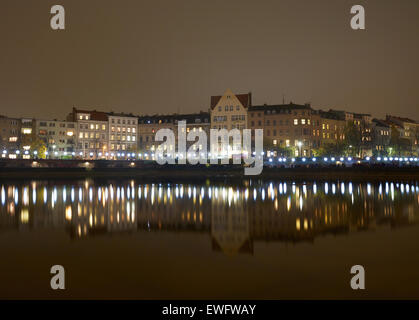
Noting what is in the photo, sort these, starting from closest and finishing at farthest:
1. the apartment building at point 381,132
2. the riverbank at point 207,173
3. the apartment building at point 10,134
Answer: the riverbank at point 207,173 < the apartment building at point 10,134 < the apartment building at point 381,132

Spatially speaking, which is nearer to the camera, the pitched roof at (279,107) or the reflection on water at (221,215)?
the reflection on water at (221,215)

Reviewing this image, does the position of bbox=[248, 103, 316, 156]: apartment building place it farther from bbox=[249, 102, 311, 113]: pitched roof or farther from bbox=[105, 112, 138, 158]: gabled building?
bbox=[105, 112, 138, 158]: gabled building

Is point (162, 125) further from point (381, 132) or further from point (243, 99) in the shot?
point (381, 132)

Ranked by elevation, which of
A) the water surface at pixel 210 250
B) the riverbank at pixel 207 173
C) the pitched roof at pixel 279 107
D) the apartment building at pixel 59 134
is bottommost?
the water surface at pixel 210 250

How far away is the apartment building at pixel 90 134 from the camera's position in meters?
117

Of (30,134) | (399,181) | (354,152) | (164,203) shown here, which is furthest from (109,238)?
(30,134)

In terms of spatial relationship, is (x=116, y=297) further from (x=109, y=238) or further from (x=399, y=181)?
(x=399, y=181)

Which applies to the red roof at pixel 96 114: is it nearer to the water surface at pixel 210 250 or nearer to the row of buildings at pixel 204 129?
the row of buildings at pixel 204 129

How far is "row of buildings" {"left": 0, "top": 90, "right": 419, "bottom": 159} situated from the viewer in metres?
103

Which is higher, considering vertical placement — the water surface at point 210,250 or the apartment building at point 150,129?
the apartment building at point 150,129

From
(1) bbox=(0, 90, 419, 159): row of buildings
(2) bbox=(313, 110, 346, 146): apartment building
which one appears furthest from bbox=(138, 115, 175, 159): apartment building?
(2) bbox=(313, 110, 346, 146): apartment building

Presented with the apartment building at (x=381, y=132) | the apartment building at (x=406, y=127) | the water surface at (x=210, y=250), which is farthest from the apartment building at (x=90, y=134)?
the apartment building at (x=406, y=127)

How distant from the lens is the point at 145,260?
16.2 metres
